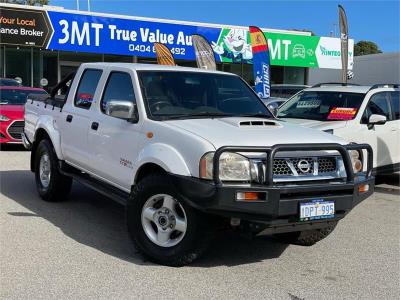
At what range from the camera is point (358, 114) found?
8.55 m

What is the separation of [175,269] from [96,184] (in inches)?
70.9

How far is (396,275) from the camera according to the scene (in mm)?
4785

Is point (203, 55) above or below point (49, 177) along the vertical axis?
above

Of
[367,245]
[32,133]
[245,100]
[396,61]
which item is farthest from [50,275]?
[396,61]

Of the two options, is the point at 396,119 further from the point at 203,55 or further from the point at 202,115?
the point at 203,55

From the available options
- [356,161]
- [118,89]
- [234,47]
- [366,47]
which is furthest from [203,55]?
[366,47]

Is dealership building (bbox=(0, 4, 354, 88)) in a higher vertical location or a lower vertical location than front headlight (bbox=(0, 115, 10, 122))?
higher

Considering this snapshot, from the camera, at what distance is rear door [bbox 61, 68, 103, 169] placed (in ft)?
20.4

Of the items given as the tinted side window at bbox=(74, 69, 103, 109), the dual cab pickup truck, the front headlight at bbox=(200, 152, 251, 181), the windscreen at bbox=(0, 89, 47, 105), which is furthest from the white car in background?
the windscreen at bbox=(0, 89, 47, 105)

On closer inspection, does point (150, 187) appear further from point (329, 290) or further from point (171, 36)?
Answer: point (171, 36)

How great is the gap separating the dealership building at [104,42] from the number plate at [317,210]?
65.8 ft

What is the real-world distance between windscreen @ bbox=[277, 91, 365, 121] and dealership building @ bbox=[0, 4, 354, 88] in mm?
15681

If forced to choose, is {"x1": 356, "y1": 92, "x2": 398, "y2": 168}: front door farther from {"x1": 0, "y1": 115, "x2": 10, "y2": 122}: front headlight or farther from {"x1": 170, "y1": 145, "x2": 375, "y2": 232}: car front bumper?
{"x1": 0, "y1": 115, "x2": 10, "y2": 122}: front headlight

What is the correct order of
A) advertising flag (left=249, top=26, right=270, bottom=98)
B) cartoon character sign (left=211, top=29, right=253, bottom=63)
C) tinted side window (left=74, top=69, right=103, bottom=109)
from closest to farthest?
tinted side window (left=74, top=69, right=103, bottom=109), advertising flag (left=249, top=26, right=270, bottom=98), cartoon character sign (left=211, top=29, right=253, bottom=63)
